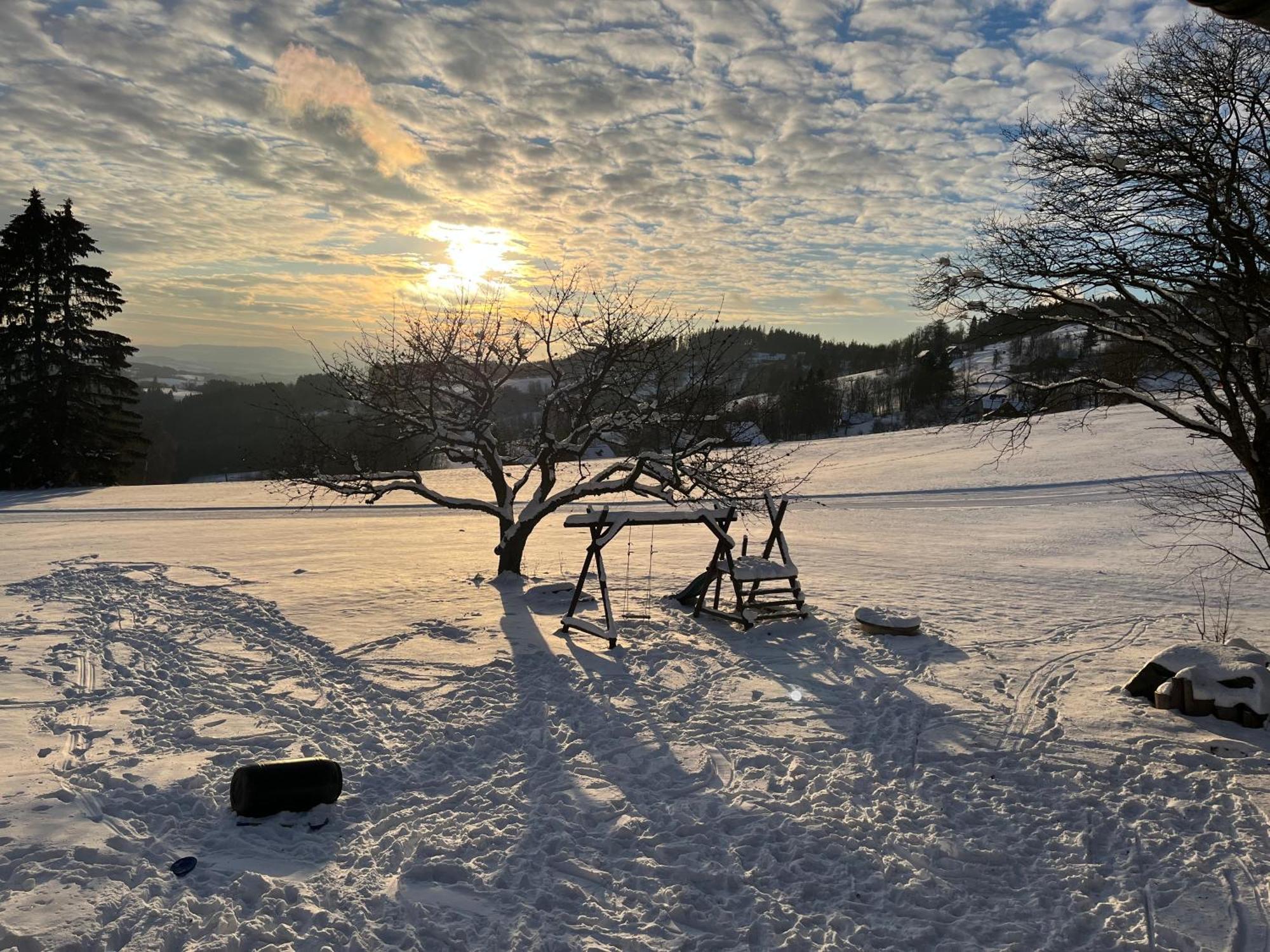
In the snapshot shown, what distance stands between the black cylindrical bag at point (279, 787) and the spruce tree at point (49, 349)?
40479mm

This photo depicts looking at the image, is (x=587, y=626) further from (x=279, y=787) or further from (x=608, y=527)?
(x=279, y=787)

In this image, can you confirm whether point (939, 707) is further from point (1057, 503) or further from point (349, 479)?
point (1057, 503)

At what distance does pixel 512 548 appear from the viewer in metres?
14.1

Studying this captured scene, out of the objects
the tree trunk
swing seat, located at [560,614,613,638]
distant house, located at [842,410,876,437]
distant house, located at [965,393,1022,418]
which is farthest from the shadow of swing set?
distant house, located at [842,410,876,437]

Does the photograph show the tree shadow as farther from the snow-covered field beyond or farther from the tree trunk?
the tree trunk

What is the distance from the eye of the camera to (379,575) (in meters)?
15.2

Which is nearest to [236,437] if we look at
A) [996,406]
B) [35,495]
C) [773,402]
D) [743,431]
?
[35,495]

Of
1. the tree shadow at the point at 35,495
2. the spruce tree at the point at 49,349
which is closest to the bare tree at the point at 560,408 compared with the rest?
the tree shadow at the point at 35,495

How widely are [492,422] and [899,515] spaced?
17445mm

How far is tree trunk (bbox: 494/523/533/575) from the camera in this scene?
543 inches

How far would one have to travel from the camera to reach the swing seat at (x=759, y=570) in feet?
34.4

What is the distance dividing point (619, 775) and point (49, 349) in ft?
140

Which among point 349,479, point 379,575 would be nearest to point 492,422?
point 349,479

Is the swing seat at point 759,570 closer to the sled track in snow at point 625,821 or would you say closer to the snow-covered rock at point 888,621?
the snow-covered rock at point 888,621
